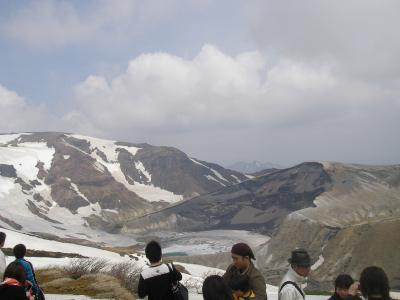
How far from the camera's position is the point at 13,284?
7.09m

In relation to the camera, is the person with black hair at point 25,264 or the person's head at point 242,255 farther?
the person with black hair at point 25,264

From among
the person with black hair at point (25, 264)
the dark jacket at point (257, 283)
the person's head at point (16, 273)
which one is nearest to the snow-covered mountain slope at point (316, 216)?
the person with black hair at point (25, 264)

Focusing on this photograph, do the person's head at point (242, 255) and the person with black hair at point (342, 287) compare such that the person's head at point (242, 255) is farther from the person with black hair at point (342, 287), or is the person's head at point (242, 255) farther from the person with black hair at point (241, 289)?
the person with black hair at point (342, 287)

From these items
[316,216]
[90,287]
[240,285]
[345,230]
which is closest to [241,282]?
[240,285]

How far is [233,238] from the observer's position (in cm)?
15350

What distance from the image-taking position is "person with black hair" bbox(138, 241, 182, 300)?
743 centimetres

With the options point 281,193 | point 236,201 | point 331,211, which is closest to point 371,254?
point 331,211

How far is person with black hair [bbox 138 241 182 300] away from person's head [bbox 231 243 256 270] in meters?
1.32

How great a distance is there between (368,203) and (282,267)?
42.1m

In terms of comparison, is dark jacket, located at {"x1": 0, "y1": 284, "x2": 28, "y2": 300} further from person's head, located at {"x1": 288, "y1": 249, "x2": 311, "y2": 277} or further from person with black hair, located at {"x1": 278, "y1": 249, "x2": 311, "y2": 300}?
person's head, located at {"x1": 288, "y1": 249, "x2": 311, "y2": 277}

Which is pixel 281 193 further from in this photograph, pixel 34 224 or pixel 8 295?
pixel 8 295

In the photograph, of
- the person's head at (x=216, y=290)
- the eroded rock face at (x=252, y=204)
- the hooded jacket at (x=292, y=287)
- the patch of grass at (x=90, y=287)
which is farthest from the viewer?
the eroded rock face at (x=252, y=204)

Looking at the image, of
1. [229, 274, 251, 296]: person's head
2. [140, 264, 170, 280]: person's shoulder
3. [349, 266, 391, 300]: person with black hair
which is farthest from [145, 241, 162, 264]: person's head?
[349, 266, 391, 300]: person with black hair

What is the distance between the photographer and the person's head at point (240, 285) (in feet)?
21.3
